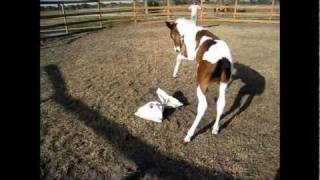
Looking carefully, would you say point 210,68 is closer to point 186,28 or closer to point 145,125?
point 145,125

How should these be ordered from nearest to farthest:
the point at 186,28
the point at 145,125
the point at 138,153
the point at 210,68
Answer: the point at 138,153
the point at 210,68
the point at 145,125
the point at 186,28

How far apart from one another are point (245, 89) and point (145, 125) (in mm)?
2502

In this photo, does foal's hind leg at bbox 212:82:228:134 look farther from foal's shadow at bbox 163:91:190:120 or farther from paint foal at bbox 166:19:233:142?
foal's shadow at bbox 163:91:190:120

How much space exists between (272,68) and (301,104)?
7.40 m

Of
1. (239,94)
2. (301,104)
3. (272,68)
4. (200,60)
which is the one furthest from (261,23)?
(301,104)

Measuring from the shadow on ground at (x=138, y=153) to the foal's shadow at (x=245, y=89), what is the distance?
2.45ft

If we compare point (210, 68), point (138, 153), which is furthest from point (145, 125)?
point (210, 68)

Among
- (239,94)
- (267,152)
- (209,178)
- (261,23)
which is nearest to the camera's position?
(209,178)

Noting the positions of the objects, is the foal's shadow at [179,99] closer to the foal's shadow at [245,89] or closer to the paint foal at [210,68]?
the foal's shadow at [245,89]

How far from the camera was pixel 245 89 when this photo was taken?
5.87m

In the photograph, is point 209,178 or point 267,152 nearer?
point 209,178

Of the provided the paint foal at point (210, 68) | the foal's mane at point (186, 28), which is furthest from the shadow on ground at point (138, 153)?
the foal's mane at point (186, 28)

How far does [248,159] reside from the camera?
343 centimetres
